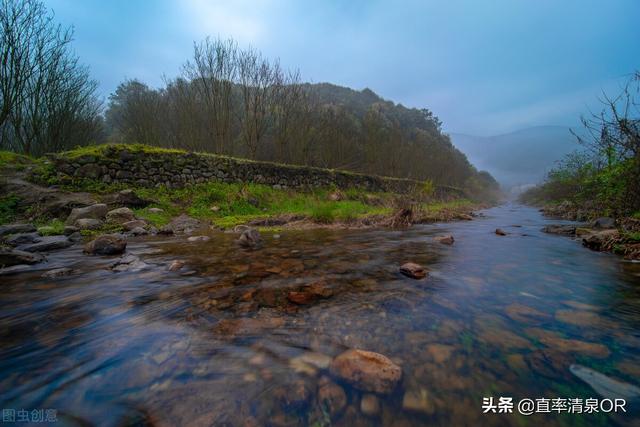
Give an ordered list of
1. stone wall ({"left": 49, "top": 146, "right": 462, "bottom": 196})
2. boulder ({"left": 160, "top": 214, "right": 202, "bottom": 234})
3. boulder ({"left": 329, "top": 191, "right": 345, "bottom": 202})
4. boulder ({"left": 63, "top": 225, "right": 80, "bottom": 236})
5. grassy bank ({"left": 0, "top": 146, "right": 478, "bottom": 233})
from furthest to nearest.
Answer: boulder ({"left": 329, "top": 191, "right": 345, "bottom": 202})
stone wall ({"left": 49, "top": 146, "right": 462, "bottom": 196})
grassy bank ({"left": 0, "top": 146, "right": 478, "bottom": 233})
boulder ({"left": 160, "top": 214, "right": 202, "bottom": 234})
boulder ({"left": 63, "top": 225, "right": 80, "bottom": 236})

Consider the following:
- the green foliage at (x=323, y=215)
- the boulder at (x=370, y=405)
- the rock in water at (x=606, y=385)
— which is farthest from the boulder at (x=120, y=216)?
the rock in water at (x=606, y=385)

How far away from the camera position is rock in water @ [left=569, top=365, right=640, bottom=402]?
115 centimetres

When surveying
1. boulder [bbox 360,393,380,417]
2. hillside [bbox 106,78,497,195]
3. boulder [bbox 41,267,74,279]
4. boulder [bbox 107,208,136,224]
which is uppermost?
hillside [bbox 106,78,497,195]

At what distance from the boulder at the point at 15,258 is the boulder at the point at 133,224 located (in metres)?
2.76

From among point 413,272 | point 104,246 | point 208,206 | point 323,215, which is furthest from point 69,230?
point 413,272

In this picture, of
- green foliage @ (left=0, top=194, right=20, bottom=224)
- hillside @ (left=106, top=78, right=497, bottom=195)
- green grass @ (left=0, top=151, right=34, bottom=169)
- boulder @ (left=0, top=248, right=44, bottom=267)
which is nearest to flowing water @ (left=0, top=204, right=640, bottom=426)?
boulder @ (left=0, top=248, right=44, bottom=267)

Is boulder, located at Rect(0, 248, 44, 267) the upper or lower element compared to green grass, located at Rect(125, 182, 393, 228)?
lower

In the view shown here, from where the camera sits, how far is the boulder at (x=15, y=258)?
3160 millimetres

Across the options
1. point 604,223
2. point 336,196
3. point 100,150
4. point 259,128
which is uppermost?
point 259,128

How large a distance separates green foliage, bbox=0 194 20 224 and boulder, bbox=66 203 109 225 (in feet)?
4.11

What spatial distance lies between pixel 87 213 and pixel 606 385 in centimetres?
884

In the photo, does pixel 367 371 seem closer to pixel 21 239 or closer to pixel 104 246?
pixel 104 246

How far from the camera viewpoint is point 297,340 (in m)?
1.58

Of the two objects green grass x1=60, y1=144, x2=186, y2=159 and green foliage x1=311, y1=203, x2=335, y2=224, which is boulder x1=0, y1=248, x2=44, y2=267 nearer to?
green foliage x1=311, y1=203, x2=335, y2=224
